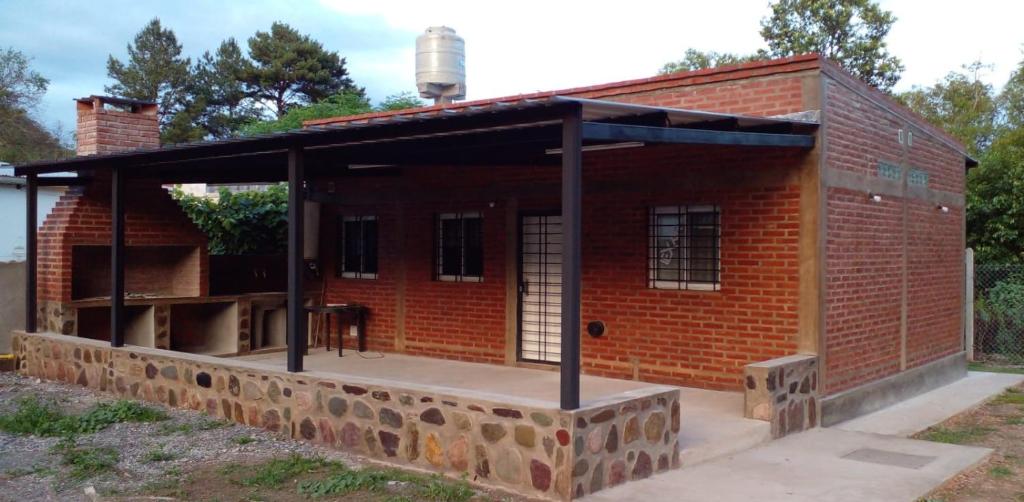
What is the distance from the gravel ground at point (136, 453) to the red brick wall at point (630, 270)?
356 cm

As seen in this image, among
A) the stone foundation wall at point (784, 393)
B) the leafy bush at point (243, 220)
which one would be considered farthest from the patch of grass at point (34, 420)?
the stone foundation wall at point (784, 393)

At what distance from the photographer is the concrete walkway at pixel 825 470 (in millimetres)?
6082

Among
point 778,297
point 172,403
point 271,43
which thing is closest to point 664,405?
point 778,297

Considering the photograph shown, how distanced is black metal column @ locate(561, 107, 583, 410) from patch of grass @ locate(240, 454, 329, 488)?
2117mm

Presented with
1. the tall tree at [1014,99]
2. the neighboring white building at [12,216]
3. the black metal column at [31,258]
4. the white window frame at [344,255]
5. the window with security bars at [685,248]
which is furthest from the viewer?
the tall tree at [1014,99]

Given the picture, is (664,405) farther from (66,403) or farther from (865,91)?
(66,403)

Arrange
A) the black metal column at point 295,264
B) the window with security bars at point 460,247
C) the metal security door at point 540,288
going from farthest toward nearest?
the window with security bars at point 460,247, the metal security door at point 540,288, the black metal column at point 295,264

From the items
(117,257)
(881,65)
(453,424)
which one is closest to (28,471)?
(453,424)

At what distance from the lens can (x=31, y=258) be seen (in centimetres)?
1091

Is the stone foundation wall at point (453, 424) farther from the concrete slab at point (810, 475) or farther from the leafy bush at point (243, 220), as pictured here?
the leafy bush at point (243, 220)

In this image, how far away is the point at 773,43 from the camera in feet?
108

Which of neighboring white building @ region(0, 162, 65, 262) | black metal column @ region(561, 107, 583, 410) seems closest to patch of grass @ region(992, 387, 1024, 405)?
black metal column @ region(561, 107, 583, 410)

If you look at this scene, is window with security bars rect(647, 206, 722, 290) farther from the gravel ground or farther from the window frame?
the window frame

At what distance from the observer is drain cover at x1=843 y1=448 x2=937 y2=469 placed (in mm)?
7105
